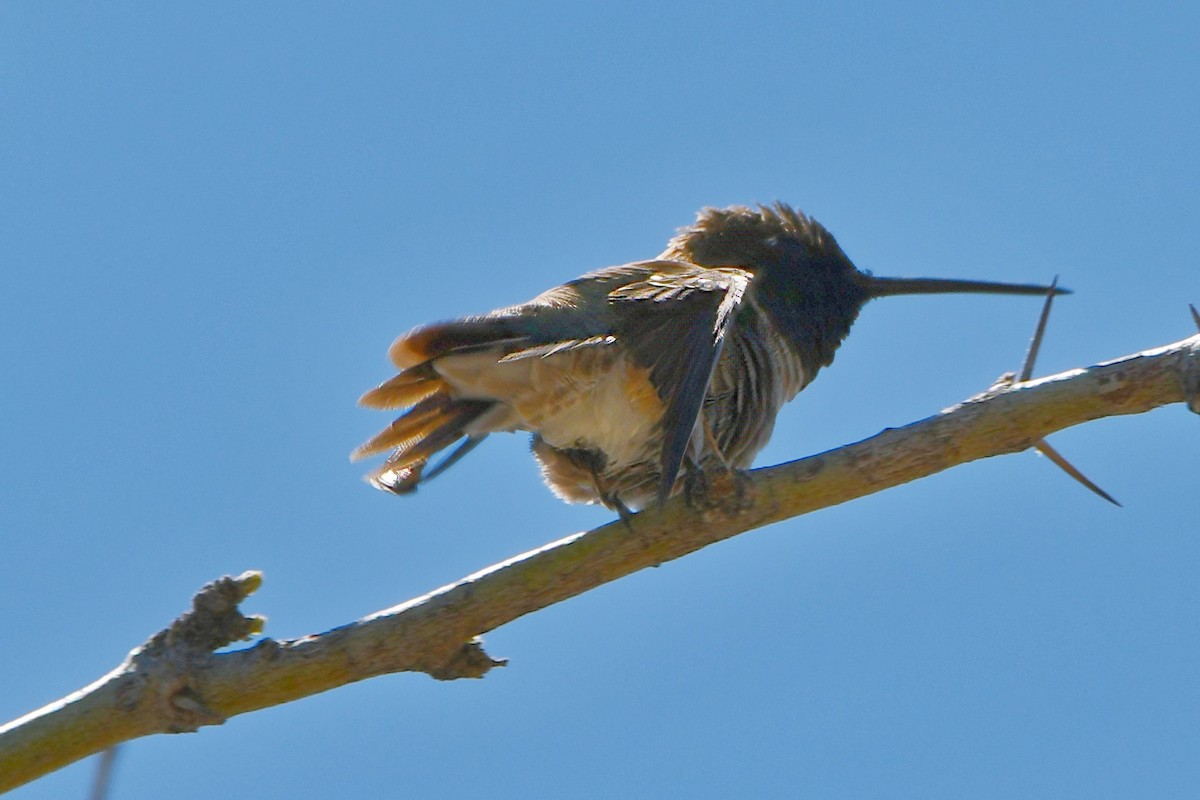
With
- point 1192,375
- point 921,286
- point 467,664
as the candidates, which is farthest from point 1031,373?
point 921,286

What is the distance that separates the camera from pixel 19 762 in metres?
3.52

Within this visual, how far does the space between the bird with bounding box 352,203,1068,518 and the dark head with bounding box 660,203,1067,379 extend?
18.4 inches

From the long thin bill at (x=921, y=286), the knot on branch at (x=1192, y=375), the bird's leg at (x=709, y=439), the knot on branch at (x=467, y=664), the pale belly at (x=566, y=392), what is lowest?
the knot on branch at (x=467, y=664)

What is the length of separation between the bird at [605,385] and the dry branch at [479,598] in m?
0.38

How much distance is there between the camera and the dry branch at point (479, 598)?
3818mm

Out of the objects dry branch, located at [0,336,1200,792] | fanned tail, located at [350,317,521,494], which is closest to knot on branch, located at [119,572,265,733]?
dry branch, located at [0,336,1200,792]

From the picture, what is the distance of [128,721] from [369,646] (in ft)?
2.19

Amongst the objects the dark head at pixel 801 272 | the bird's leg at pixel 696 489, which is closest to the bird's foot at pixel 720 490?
the bird's leg at pixel 696 489

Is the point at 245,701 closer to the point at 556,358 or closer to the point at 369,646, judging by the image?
the point at 369,646

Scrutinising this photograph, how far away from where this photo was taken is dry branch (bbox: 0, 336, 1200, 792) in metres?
3.82

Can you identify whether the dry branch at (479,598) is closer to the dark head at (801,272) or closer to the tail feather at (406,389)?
the tail feather at (406,389)

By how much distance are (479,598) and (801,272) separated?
3.62 meters

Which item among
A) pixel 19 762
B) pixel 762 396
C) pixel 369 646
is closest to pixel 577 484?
pixel 762 396

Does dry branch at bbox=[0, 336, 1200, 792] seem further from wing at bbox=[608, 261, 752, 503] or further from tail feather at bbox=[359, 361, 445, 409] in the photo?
tail feather at bbox=[359, 361, 445, 409]
